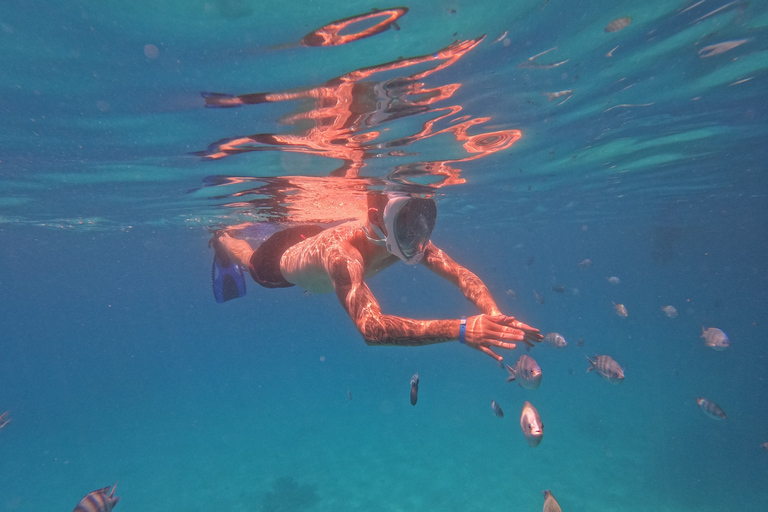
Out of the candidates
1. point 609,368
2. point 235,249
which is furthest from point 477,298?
point 235,249

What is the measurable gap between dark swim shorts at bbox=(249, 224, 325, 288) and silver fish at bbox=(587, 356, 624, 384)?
7441mm

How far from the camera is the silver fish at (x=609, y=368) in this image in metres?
8.01

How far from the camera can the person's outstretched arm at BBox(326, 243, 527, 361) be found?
277cm

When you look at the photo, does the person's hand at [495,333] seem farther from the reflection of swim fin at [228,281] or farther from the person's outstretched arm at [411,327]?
the reflection of swim fin at [228,281]

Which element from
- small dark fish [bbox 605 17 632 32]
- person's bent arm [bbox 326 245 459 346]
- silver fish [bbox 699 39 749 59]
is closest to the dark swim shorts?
person's bent arm [bbox 326 245 459 346]

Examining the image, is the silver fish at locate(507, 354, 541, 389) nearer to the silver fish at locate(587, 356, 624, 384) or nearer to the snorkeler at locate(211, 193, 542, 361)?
the snorkeler at locate(211, 193, 542, 361)

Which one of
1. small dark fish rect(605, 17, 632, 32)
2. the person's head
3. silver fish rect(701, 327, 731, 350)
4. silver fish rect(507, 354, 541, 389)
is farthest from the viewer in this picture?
silver fish rect(701, 327, 731, 350)

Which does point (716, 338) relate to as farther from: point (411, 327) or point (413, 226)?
point (411, 327)

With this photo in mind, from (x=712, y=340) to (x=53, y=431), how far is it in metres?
57.2

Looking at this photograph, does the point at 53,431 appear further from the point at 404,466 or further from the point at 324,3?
the point at 324,3

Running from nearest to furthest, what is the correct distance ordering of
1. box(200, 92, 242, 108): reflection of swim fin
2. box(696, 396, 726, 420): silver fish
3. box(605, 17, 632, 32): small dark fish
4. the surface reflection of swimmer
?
box(605, 17, 632, 32): small dark fish → the surface reflection of swimmer → box(200, 92, 242, 108): reflection of swim fin → box(696, 396, 726, 420): silver fish

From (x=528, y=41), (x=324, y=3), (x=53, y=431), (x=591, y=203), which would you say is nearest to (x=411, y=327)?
(x=324, y=3)

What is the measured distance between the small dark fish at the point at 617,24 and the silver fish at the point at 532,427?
21.9ft

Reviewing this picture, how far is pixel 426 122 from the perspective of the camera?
9102 millimetres
